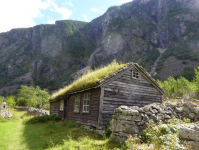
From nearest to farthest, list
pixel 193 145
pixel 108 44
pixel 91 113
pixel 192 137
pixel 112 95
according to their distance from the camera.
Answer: pixel 193 145 → pixel 192 137 → pixel 112 95 → pixel 91 113 → pixel 108 44

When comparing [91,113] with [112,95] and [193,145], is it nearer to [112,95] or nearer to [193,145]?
[112,95]

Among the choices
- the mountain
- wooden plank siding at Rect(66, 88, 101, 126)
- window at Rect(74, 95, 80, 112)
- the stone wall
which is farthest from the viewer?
the mountain

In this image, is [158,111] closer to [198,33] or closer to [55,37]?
[198,33]

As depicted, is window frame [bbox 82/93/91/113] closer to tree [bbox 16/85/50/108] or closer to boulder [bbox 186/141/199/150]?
boulder [bbox 186/141/199/150]

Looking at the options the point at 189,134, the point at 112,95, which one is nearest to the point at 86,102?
the point at 112,95

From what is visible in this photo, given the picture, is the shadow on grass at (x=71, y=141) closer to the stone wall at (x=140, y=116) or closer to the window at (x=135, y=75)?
the stone wall at (x=140, y=116)

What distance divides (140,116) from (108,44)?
416 ft

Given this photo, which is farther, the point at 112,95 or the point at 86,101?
the point at 86,101

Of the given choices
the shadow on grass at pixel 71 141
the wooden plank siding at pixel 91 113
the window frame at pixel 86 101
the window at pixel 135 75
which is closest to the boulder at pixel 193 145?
the shadow on grass at pixel 71 141

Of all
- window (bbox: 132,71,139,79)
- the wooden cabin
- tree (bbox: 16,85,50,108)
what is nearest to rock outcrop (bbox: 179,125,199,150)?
the wooden cabin

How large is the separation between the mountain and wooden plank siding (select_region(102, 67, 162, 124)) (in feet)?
235

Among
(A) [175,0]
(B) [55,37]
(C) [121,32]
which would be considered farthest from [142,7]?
(B) [55,37]

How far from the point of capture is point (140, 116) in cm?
709

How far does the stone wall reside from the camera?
6992mm
